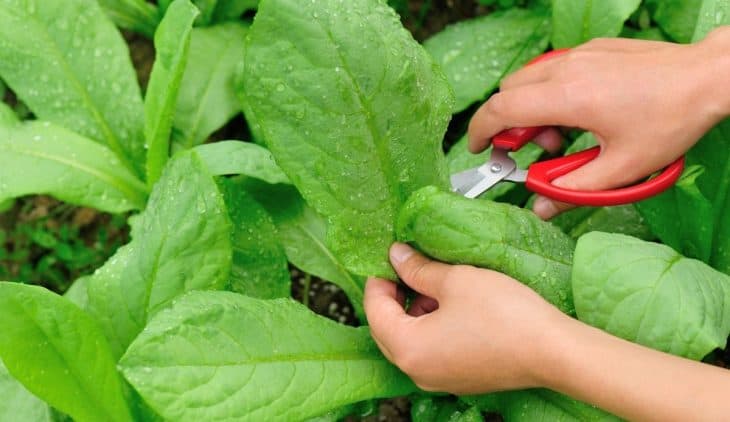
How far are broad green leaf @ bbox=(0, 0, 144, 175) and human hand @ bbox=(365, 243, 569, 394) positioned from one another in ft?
2.08

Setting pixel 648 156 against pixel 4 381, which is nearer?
pixel 648 156

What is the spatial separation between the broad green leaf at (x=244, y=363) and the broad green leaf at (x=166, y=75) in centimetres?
33

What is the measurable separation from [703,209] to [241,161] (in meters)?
0.64

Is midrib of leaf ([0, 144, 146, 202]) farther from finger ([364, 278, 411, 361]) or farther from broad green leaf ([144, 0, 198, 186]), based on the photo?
finger ([364, 278, 411, 361])

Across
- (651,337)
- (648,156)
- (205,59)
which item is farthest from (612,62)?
(205,59)

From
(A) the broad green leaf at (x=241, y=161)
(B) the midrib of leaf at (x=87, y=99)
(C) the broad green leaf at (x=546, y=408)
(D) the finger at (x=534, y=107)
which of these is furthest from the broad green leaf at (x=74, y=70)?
(C) the broad green leaf at (x=546, y=408)

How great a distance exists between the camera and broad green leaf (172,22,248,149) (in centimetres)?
144

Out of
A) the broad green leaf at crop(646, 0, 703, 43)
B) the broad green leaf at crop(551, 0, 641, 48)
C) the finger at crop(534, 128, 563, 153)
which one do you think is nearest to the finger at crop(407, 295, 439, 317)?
the finger at crop(534, 128, 563, 153)

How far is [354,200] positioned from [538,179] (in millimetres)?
226

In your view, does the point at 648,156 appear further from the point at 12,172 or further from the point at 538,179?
the point at 12,172

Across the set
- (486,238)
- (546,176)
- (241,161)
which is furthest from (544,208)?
(241,161)

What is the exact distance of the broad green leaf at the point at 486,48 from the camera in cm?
141

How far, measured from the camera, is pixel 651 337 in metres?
0.91

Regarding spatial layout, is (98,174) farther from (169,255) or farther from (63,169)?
(169,255)
